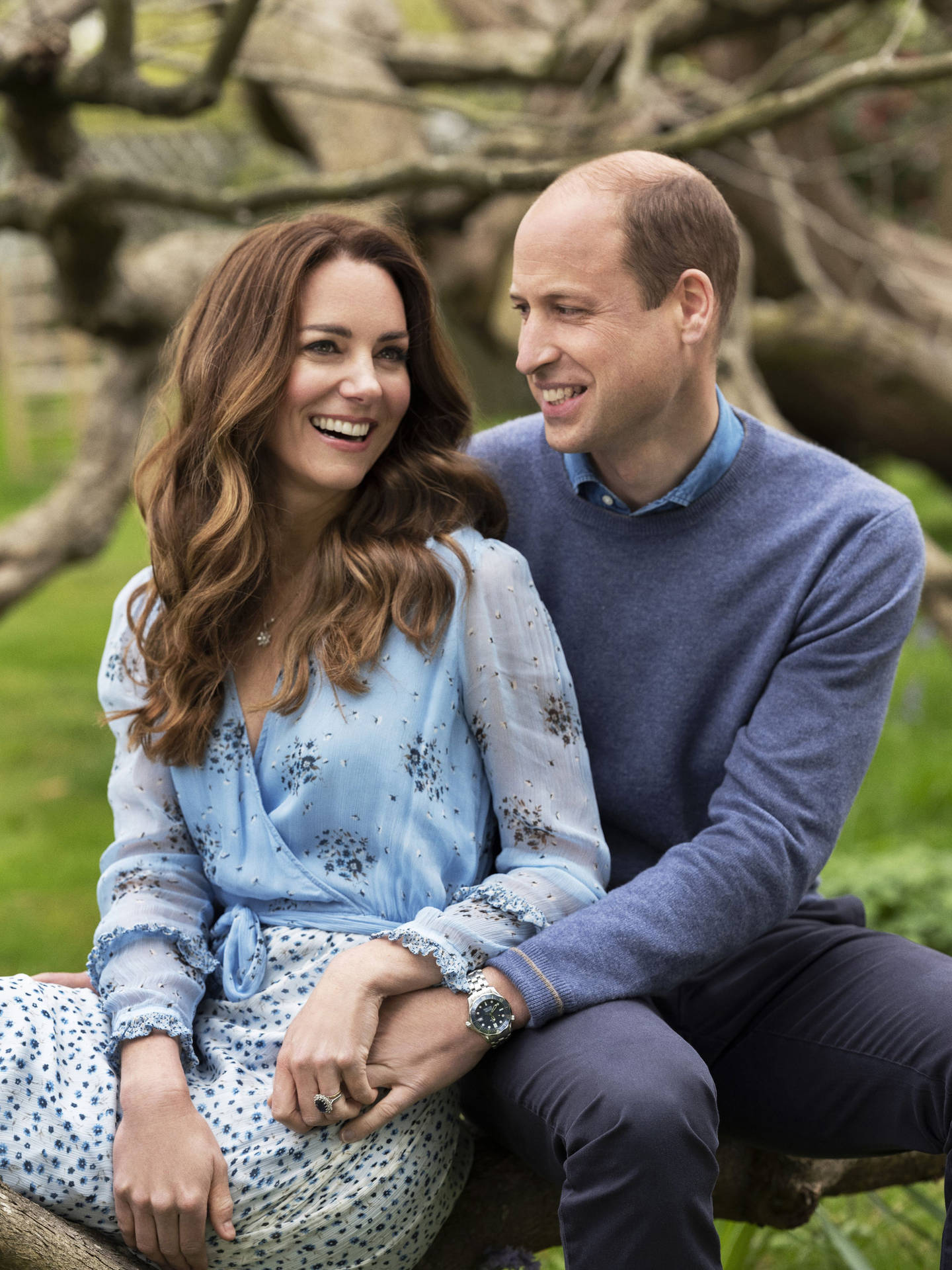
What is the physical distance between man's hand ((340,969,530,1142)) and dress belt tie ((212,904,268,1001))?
0.64ft

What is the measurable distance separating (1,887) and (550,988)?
3.00 metres

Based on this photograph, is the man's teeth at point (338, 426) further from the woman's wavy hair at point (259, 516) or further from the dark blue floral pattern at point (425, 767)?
the dark blue floral pattern at point (425, 767)

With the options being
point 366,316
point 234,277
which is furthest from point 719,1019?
point 234,277

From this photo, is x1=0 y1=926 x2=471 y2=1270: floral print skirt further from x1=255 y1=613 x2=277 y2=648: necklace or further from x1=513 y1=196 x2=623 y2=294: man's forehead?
x1=513 y1=196 x2=623 y2=294: man's forehead

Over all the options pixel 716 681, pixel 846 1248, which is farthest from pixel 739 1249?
pixel 716 681

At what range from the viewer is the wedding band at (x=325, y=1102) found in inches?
66.4

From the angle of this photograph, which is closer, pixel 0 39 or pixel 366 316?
pixel 366 316

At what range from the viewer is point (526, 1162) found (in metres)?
1.93

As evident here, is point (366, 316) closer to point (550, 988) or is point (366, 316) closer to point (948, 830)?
point (550, 988)

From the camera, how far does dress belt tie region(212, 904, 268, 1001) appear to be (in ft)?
6.06

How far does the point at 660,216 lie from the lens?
2020 millimetres

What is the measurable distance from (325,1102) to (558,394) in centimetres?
103

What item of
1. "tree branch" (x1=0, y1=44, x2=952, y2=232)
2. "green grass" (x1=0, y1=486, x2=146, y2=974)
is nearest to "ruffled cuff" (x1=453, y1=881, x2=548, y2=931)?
"green grass" (x1=0, y1=486, x2=146, y2=974)

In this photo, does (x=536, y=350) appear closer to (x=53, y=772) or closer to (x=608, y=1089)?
(x=608, y=1089)
